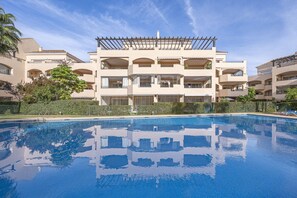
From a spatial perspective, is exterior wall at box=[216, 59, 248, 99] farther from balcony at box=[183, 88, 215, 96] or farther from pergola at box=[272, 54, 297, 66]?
pergola at box=[272, 54, 297, 66]

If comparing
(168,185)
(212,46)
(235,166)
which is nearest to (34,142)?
(168,185)

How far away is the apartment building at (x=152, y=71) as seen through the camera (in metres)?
28.4

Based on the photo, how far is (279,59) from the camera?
128ft

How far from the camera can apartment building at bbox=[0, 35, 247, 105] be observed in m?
28.4

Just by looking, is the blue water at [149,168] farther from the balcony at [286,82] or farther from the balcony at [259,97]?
→ the balcony at [259,97]

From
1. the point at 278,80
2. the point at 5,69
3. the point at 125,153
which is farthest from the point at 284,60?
the point at 5,69

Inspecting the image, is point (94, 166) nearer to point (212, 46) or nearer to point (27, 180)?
point (27, 180)

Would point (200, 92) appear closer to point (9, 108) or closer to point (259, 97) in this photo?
point (259, 97)

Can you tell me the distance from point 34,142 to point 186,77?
25.0 meters

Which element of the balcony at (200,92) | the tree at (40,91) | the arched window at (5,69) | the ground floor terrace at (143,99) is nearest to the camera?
the tree at (40,91)

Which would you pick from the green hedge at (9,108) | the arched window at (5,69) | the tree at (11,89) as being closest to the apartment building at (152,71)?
the arched window at (5,69)

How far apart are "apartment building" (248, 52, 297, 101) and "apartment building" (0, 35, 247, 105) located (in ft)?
30.5

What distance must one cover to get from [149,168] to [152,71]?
22.1m

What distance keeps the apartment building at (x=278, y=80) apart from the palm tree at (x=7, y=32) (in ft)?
154
